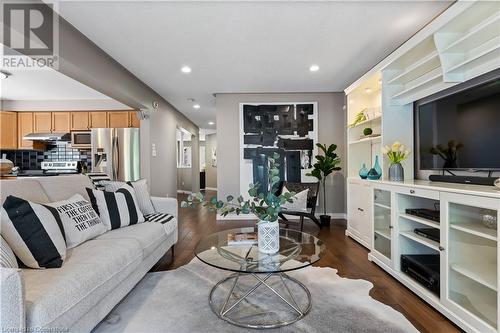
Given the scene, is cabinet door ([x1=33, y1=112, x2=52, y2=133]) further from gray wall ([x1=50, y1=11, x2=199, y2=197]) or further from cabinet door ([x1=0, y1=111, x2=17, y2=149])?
gray wall ([x1=50, y1=11, x2=199, y2=197])

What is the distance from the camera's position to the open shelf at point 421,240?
73.7 inches

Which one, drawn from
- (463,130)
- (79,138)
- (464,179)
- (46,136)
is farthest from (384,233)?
(46,136)

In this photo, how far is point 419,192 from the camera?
201 centimetres

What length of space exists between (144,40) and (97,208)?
179 cm

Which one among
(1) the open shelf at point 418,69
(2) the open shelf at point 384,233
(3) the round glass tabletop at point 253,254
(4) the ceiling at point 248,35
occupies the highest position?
(4) the ceiling at point 248,35

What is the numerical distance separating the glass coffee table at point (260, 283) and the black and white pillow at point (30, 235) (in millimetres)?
834

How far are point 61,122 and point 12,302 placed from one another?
209 inches

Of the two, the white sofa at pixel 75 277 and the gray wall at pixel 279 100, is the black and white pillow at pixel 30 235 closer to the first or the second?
the white sofa at pixel 75 277

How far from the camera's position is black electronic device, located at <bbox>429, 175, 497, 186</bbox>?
5.94ft

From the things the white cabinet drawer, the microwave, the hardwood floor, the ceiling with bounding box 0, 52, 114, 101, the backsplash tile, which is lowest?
the hardwood floor

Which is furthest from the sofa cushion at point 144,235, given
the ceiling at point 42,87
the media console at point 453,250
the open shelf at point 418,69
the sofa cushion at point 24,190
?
the ceiling at point 42,87

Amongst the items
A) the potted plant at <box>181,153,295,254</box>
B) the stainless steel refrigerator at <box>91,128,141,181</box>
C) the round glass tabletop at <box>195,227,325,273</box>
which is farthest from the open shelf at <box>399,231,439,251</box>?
the stainless steel refrigerator at <box>91,128,141,181</box>

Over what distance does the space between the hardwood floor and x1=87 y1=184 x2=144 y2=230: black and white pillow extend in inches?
22.3

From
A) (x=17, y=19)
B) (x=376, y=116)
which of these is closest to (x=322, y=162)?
(x=376, y=116)
